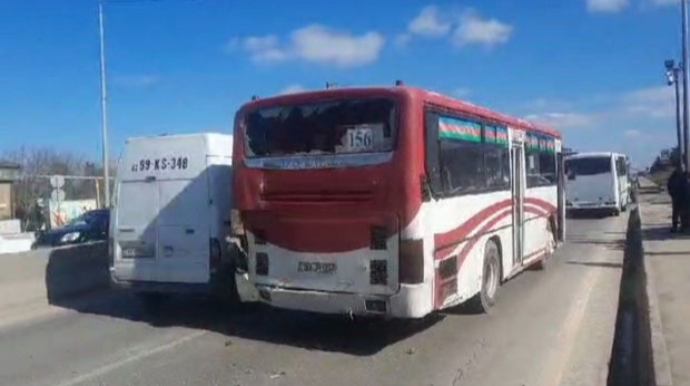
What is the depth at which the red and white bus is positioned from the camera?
8.11 meters

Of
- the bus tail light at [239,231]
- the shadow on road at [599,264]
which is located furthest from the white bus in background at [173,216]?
the shadow on road at [599,264]

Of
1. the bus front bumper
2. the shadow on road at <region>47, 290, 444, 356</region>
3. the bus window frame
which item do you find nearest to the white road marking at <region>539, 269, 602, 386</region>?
the bus front bumper

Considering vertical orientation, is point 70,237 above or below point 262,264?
below

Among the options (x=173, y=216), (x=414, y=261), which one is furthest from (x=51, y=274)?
(x=414, y=261)

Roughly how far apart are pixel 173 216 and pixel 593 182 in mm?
25595

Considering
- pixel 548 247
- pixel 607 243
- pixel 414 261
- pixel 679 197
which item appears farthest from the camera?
pixel 679 197

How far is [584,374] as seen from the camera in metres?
7.29

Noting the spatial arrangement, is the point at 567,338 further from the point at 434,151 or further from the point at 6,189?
the point at 6,189

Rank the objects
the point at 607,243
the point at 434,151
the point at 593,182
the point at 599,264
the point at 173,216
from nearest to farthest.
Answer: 1. the point at 434,151
2. the point at 173,216
3. the point at 599,264
4. the point at 607,243
5. the point at 593,182

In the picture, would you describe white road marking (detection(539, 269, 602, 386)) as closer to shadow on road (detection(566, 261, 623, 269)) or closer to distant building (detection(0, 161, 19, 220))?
shadow on road (detection(566, 261, 623, 269))

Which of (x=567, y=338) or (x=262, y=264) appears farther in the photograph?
(x=262, y=264)

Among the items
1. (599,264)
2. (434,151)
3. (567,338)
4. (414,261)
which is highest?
(434,151)

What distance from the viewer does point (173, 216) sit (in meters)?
10.5

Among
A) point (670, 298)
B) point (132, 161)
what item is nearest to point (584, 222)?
point (670, 298)
